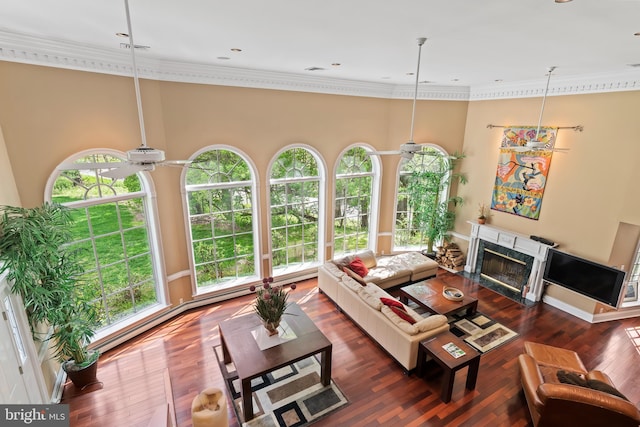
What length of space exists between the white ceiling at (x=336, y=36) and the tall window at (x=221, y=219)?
5.04 ft

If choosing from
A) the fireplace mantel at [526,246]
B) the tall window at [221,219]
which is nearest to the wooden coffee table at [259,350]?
the tall window at [221,219]

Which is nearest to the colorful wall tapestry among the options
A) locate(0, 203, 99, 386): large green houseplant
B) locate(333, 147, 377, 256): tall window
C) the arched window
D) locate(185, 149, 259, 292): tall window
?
the arched window

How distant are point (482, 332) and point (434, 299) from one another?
0.89 m

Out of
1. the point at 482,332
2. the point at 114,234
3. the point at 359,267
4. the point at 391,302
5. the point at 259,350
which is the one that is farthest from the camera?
the point at 359,267

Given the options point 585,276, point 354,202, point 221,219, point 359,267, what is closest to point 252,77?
point 221,219

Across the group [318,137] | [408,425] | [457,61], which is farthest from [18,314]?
[457,61]

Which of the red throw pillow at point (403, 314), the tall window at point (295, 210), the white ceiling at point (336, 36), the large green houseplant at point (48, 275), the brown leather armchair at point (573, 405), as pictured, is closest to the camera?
the white ceiling at point (336, 36)

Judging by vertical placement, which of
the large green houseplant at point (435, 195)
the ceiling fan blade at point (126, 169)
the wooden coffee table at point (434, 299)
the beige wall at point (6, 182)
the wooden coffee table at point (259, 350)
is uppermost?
the ceiling fan blade at point (126, 169)

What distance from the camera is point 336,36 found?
321 cm

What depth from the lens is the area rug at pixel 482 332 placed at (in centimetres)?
503

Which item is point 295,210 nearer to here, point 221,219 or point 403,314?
point 221,219

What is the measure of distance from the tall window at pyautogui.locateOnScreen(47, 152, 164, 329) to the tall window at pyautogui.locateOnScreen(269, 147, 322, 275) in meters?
2.25

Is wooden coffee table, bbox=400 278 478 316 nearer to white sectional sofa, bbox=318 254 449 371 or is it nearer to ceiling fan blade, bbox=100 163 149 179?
white sectional sofa, bbox=318 254 449 371

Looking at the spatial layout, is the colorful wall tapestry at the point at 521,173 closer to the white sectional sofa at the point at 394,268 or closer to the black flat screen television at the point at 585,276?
the black flat screen television at the point at 585,276
